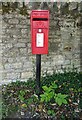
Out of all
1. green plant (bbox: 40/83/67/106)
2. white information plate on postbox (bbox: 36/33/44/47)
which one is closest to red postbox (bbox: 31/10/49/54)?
white information plate on postbox (bbox: 36/33/44/47)

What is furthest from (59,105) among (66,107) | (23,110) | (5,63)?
(5,63)

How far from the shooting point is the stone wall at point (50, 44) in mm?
5625

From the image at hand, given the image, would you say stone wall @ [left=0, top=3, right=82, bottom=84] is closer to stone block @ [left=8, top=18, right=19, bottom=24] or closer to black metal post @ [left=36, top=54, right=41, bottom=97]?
stone block @ [left=8, top=18, right=19, bottom=24]

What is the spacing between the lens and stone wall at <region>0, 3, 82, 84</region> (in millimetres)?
5625

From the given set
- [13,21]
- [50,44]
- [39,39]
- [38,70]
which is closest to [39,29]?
[39,39]

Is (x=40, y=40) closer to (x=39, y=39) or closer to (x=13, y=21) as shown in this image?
(x=39, y=39)

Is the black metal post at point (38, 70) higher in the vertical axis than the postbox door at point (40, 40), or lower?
lower

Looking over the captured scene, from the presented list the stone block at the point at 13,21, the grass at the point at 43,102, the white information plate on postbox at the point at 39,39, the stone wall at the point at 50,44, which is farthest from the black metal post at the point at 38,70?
the stone block at the point at 13,21

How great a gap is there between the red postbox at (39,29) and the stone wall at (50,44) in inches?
35.0

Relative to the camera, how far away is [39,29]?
4762 millimetres

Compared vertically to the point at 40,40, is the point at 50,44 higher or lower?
lower

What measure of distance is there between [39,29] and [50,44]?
1077 mm

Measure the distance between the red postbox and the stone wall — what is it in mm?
888

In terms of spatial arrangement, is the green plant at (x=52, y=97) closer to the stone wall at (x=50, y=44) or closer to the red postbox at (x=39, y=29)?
the red postbox at (x=39, y=29)
